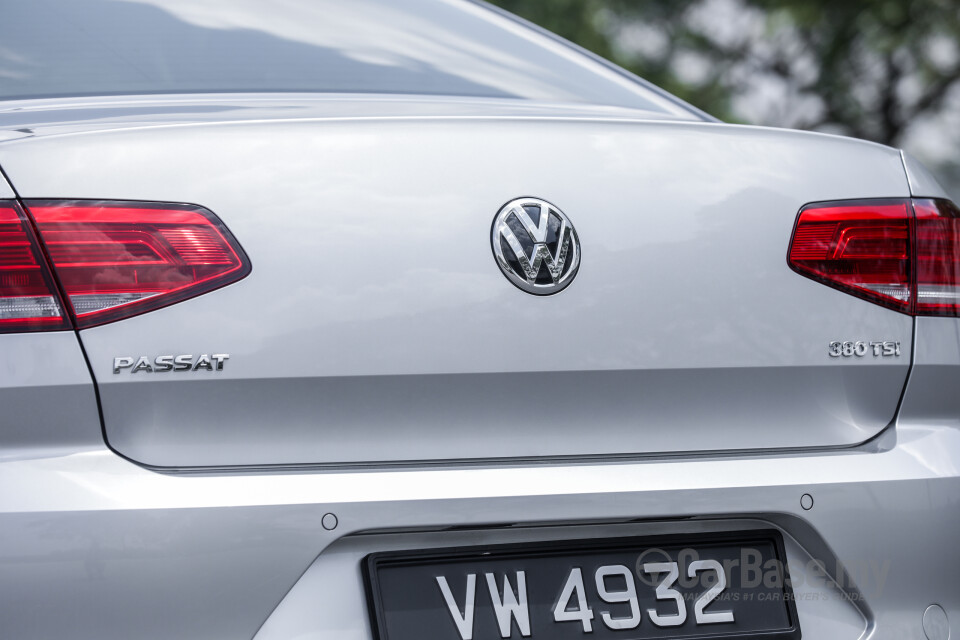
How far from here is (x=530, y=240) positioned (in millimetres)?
1384

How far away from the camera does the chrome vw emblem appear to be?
138 cm

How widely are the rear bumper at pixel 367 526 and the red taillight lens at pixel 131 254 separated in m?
0.20

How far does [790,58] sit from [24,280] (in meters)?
17.7

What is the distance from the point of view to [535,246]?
1384 millimetres

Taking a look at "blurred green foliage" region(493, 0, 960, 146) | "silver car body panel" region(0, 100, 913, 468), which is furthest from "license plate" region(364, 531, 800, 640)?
"blurred green foliage" region(493, 0, 960, 146)

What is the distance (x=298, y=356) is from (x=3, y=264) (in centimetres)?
38

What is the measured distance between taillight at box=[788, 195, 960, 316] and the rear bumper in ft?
0.69

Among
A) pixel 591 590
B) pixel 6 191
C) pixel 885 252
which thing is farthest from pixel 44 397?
pixel 885 252

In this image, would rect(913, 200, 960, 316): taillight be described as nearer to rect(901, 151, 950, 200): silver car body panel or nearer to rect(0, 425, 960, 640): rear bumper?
rect(901, 151, 950, 200): silver car body panel

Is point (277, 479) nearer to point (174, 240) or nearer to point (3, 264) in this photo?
point (174, 240)

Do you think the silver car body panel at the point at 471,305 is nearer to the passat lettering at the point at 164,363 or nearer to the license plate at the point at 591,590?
the passat lettering at the point at 164,363

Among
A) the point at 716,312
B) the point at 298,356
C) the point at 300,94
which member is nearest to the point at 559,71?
the point at 300,94

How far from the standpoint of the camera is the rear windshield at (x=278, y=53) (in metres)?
1.90

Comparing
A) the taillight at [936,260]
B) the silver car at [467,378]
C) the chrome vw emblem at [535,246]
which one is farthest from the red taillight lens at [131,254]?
the taillight at [936,260]
